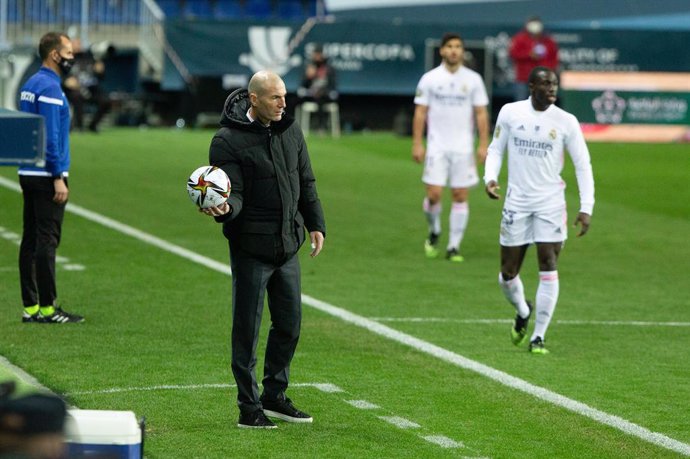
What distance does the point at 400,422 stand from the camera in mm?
8773

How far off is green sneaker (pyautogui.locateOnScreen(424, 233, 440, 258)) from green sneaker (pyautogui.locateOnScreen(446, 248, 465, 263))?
174mm

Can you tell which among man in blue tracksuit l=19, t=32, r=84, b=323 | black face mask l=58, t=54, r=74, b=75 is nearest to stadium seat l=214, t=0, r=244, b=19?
man in blue tracksuit l=19, t=32, r=84, b=323

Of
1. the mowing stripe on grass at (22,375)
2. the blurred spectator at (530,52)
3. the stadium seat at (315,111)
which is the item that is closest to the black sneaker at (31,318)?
the mowing stripe on grass at (22,375)

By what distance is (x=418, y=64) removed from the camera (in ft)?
126

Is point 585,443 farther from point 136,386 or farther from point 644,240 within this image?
point 644,240

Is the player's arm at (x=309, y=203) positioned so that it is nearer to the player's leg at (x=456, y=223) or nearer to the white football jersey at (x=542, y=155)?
the white football jersey at (x=542, y=155)

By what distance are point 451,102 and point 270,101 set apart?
8.58 m

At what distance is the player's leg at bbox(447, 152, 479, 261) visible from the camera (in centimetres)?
1672

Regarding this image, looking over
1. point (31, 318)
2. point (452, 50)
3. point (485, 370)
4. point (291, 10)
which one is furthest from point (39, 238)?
point (291, 10)

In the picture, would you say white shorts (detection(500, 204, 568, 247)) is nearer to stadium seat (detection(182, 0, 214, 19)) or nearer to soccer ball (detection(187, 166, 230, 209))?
soccer ball (detection(187, 166, 230, 209))

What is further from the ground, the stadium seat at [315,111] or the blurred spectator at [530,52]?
the blurred spectator at [530,52]

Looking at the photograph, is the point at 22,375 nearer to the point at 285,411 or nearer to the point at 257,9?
the point at 285,411

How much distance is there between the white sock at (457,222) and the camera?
1678cm

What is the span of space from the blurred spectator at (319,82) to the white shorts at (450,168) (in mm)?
19005
